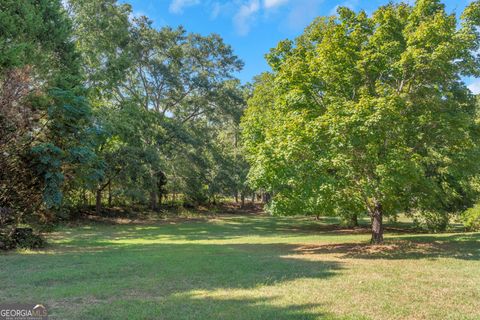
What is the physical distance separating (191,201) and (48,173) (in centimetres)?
2846

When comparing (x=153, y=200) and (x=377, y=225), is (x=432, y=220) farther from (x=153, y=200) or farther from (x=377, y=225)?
(x=153, y=200)

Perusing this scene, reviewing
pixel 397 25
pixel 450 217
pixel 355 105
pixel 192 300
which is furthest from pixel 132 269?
pixel 450 217

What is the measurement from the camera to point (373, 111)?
10906mm

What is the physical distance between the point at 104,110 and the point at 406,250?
21.7 m

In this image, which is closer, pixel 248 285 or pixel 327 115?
pixel 248 285

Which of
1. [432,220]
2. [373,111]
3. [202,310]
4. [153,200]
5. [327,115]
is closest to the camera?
[202,310]

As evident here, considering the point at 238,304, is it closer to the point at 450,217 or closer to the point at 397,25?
the point at 397,25

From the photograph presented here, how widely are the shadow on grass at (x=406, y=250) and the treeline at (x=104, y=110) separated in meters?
10.3

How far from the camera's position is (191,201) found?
40.5 meters

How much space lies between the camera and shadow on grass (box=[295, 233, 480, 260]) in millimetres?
11969

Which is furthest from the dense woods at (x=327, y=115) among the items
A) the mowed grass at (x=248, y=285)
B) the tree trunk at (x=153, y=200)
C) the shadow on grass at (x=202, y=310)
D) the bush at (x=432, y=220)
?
the tree trunk at (x=153, y=200)

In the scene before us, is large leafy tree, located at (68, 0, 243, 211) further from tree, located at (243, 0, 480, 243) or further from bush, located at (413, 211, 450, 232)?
bush, located at (413, 211, 450, 232)

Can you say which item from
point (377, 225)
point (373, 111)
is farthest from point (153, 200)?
point (373, 111)

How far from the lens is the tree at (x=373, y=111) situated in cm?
1124
